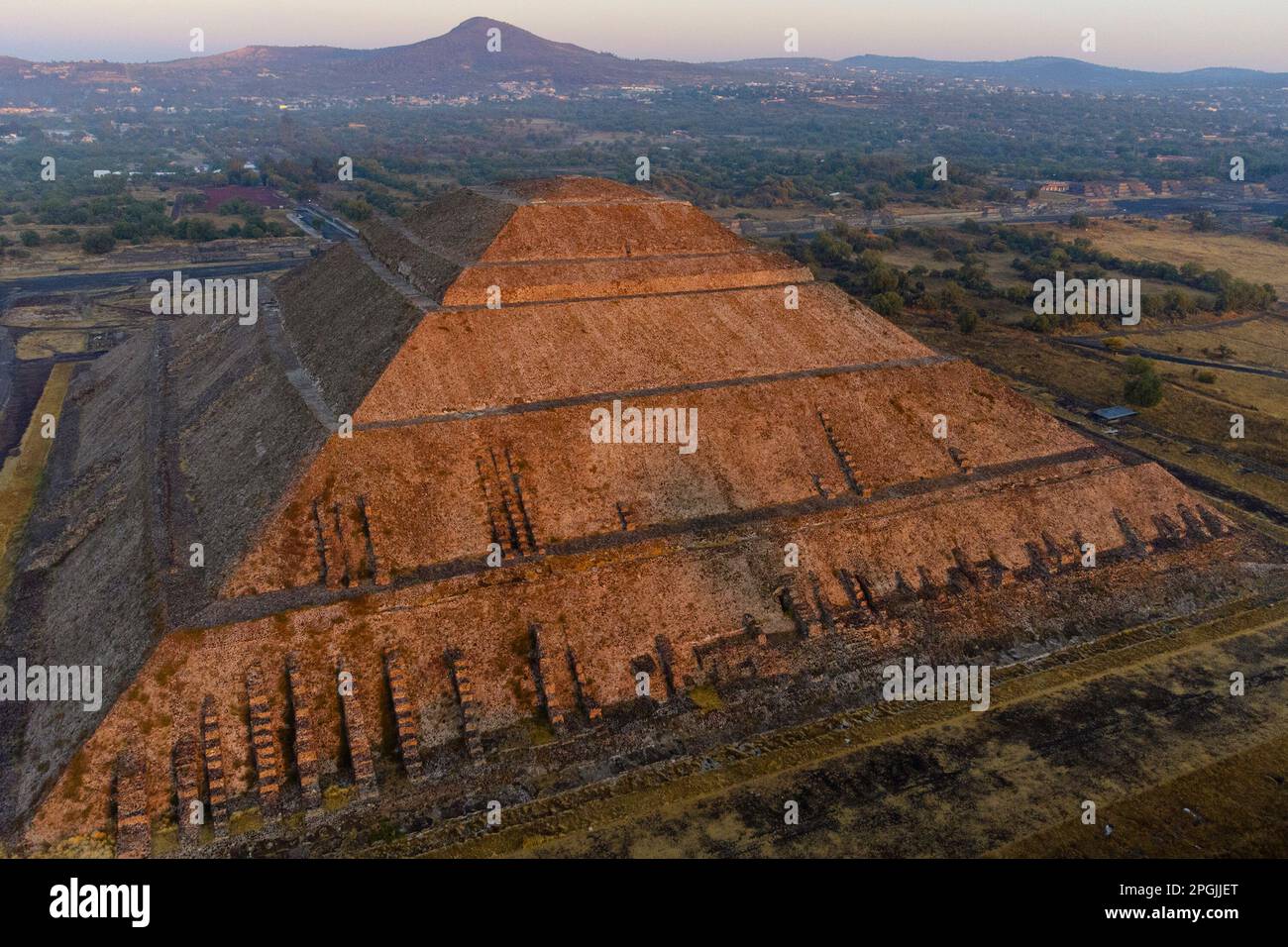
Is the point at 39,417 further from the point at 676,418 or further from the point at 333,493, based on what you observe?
the point at 676,418

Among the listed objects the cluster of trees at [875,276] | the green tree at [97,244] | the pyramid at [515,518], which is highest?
the green tree at [97,244]

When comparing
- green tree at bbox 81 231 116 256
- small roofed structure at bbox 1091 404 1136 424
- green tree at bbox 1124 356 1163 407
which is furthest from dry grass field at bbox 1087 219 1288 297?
green tree at bbox 81 231 116 256

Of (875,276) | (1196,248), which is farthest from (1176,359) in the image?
(1196,248)

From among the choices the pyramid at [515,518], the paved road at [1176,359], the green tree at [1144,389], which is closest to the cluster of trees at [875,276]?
the paved road at [1176,359]

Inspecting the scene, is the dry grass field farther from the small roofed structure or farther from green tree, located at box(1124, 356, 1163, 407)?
the small roofed structure

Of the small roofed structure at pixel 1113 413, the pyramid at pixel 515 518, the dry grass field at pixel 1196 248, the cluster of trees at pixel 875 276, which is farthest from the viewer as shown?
the dry grass field at pixel 1196 248

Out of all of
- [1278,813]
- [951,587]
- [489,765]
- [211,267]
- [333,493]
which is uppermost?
[211,267]

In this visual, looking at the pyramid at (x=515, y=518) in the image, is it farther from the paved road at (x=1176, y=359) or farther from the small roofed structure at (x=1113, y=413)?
the paved road at (x=1176, y=359)

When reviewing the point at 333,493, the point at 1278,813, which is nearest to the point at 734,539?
the point at 333,493
